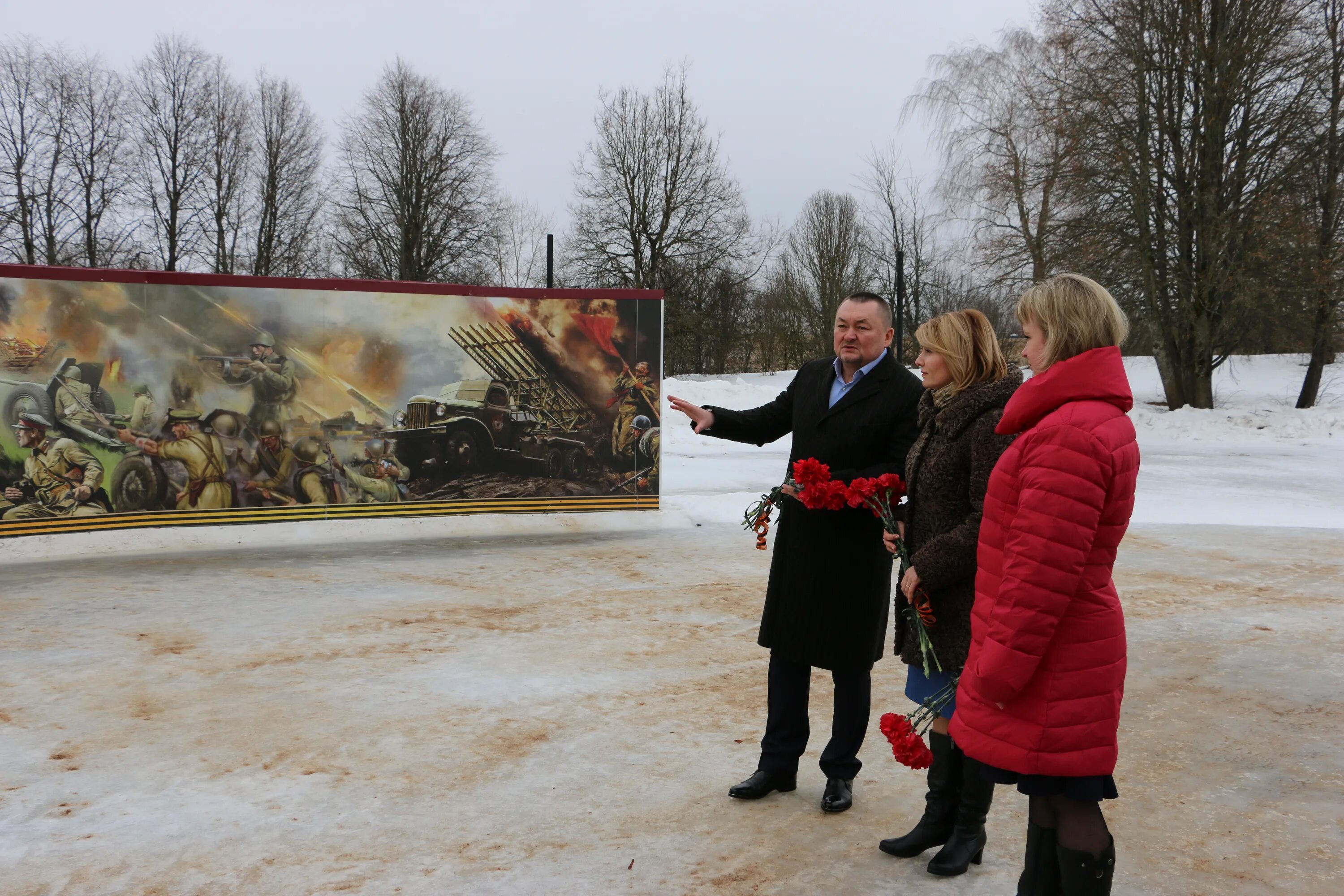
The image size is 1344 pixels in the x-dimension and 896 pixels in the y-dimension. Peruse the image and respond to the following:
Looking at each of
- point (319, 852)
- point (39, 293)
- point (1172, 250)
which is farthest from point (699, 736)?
point (1172, 250)

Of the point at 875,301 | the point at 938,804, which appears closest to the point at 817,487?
the point at 875,301

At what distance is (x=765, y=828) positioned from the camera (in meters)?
3.65

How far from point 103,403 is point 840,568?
8.16m

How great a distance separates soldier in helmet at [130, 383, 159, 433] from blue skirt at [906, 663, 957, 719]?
8.35m

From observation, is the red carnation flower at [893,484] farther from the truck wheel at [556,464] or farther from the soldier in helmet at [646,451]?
the soldier in helmet at [646,451]

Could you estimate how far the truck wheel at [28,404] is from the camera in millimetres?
9133

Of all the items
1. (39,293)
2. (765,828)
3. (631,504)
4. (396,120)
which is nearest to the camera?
(765,828)

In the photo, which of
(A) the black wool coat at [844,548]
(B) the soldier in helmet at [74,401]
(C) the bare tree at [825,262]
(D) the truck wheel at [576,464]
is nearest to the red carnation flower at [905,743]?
(A) the black wool coat at [844,548]

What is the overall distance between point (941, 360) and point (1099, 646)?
3.95ft

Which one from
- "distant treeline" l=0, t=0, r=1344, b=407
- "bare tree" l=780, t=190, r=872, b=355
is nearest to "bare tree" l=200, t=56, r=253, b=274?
"distant treeline" l=0, t=0, r=1344, b=407

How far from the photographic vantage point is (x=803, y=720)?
3951 mm

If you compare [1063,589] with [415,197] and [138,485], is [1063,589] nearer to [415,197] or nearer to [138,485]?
[138,485]

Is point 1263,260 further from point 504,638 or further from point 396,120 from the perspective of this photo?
point 396,120

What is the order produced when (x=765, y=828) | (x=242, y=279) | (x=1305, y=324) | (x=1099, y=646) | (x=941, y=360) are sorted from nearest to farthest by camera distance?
(x=1099, y=646) → (x=941, y=360) → (x=765, y=828) → (x=242, y=279) → (x=1305, y=324)
